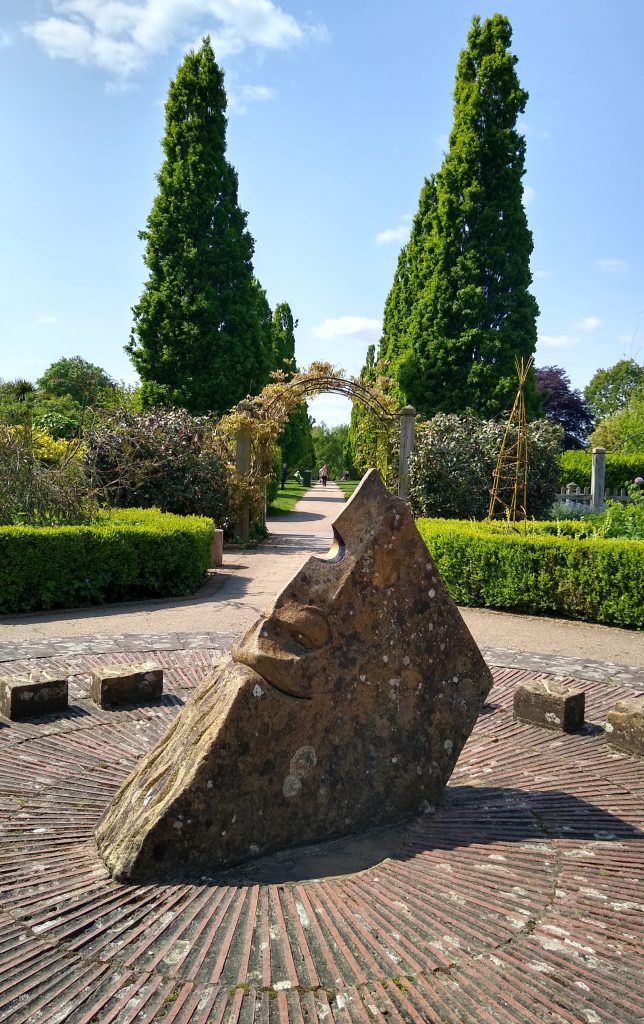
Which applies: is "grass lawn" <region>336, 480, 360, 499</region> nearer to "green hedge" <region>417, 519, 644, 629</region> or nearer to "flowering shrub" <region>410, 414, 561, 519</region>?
"flowering shrub" <region>410, 414, 561, 519</region>

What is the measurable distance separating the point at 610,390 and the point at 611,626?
57082mm

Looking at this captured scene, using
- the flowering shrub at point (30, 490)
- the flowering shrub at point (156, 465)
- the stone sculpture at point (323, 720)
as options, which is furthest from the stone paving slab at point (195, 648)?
the flowering shrub at point (156, 465)

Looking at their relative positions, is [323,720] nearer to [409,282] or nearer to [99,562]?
[99,562]

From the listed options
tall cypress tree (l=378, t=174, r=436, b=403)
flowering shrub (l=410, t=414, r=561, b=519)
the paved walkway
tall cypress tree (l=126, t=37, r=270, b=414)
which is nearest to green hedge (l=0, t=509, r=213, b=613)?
the paved walkway

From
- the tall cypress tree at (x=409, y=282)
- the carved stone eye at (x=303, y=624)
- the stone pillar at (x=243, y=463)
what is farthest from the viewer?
the tall cypress tree at (x=409, y=282)

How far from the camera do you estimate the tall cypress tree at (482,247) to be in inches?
843

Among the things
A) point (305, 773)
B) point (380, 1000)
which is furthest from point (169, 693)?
point (380, 1000)

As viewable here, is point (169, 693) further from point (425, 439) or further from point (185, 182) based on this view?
point (185, 182)

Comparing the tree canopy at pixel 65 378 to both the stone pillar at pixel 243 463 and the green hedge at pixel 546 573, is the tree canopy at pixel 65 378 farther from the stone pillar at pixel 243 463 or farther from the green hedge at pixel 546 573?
the green hedge at pixel 546 573

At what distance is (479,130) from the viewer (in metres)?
21.7

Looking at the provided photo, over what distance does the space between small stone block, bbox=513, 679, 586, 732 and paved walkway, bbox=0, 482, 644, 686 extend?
58.0 inches

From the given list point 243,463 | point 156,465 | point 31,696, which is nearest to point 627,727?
point 31,696

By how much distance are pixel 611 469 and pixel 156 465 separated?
18069mm

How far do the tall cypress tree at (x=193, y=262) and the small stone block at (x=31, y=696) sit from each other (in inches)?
701
